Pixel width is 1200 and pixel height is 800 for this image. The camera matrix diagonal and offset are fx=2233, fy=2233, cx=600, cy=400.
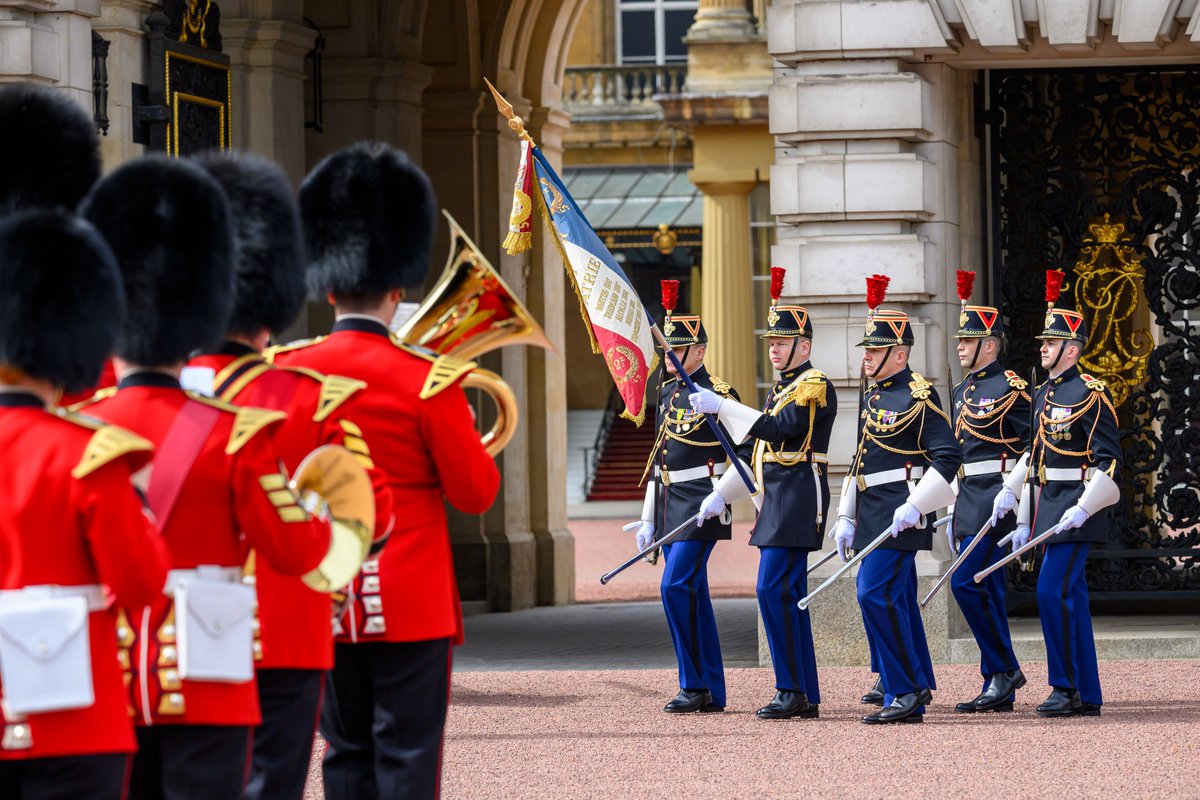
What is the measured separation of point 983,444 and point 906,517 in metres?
0.99

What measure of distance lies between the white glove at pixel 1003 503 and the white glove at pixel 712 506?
3.61ft

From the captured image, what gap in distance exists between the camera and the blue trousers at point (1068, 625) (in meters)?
8.45

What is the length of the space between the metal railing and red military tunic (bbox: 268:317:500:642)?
26.4 meters

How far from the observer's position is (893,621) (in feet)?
27.5

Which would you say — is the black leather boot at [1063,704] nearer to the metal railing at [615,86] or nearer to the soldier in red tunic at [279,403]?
the soldier in red tunic at [279,403]

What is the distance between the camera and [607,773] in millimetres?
7199

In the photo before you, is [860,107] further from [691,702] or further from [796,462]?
[691,702]

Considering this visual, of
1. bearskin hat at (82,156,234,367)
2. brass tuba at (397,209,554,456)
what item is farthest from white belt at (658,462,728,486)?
bearskin hat at (82,156,234,367)

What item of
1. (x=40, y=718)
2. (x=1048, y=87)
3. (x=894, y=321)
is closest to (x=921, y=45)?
(x=1048, y=87)

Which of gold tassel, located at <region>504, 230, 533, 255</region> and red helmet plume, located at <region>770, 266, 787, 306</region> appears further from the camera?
red helmet plume, located at <region>770, 266, 787, 306</region>

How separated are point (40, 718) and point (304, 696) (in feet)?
2.75

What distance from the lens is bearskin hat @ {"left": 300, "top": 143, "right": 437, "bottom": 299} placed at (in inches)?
198

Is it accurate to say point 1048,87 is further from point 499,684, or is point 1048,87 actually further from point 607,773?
point 607,773

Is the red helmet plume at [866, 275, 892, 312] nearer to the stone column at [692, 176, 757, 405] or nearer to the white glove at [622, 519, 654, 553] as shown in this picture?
the white glove at [622, 519, 654, 553]
